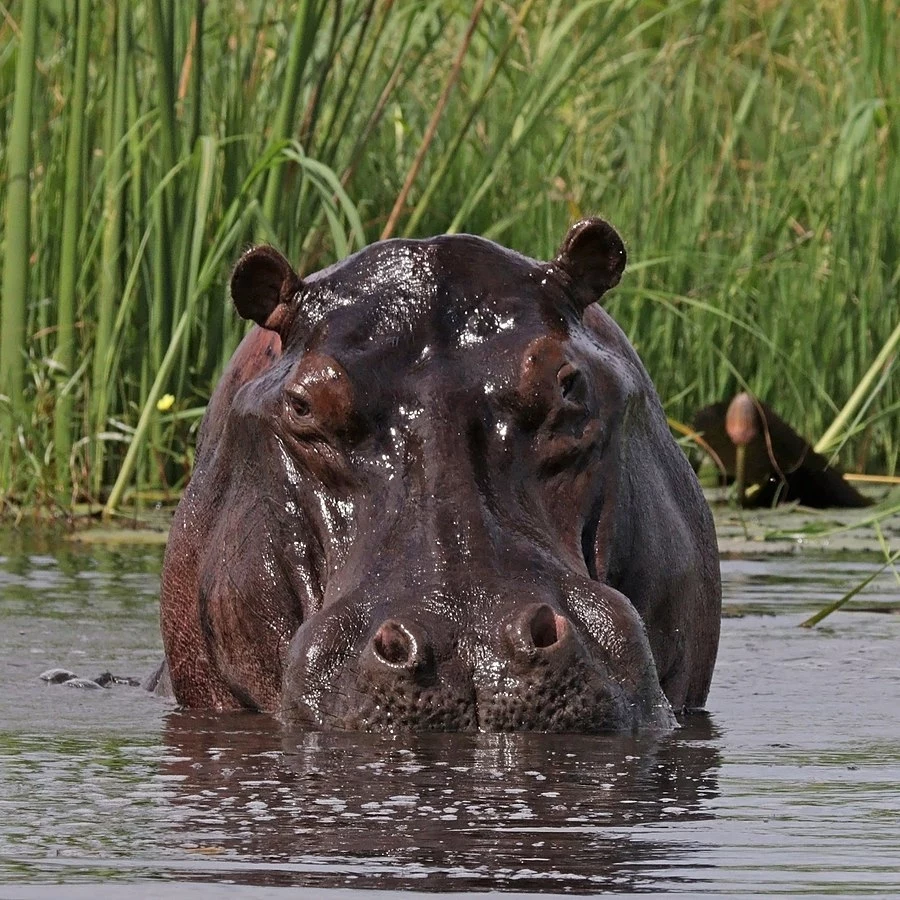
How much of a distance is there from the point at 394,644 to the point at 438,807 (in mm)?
435

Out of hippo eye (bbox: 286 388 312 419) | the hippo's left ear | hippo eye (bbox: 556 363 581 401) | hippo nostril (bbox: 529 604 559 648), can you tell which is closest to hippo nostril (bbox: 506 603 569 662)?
hippo nostril (bbox: 529 604 559 648)

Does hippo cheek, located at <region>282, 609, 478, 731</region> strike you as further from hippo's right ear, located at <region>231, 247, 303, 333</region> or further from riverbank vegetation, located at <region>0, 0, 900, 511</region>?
riverbank vegetation, located at <region>0, 0, 900, 511</region>

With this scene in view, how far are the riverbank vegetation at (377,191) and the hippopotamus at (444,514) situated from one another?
2053 millimetres

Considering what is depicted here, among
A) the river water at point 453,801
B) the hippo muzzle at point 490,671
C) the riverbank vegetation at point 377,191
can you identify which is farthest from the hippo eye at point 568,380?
the riverbank vegetation at point 377,191

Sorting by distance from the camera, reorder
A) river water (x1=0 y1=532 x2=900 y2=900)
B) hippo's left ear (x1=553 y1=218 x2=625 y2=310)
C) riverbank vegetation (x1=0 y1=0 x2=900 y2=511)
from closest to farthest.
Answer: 1. river water (x1=0 y1=532 x2=900 y2=900)
2. hippo's left ear (x1=553 y1=218 x2=625 y2=310)
3. riverbank vegetation (x1=0 y1=0 x2=900 y2=511)

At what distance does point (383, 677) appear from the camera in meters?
3.49

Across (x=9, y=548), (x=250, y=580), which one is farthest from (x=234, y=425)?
(x=9, y=548)

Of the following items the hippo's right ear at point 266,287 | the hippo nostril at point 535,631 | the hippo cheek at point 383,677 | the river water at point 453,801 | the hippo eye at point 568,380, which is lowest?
the river water at point 453,801

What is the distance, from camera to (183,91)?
764 centimetres

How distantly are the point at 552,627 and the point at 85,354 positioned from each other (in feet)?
14.9

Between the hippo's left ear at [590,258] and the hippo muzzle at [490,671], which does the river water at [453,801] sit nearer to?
the hippo muzzle at [490,671]

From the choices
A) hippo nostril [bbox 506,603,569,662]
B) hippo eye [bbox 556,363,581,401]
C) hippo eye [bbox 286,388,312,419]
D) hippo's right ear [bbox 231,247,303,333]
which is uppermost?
hippo's right ear [bbox 231,247,303,333]

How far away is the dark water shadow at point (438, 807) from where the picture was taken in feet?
8.56

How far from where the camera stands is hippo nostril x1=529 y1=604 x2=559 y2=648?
136 inches
